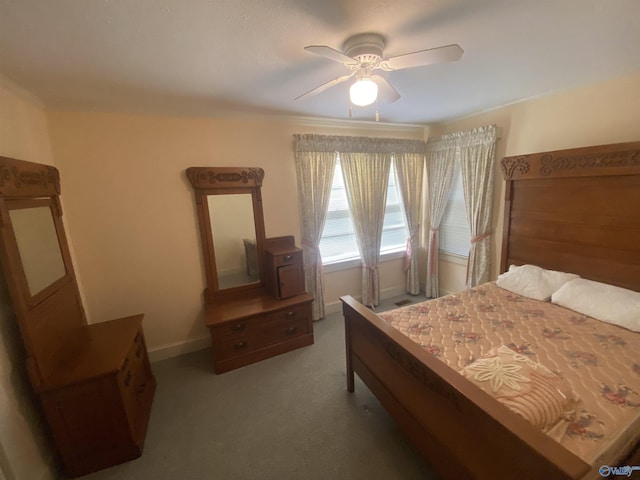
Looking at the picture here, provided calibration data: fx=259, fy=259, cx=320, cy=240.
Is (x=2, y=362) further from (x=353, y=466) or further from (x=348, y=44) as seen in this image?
(x=348, y=44)

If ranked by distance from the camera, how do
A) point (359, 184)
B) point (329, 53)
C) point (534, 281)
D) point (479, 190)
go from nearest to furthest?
point (329, 53), point (534, 281), point (479, 190), point (359, 184)

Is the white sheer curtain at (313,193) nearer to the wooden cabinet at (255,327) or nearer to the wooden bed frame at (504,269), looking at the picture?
the wooden cabinet at (255,327)

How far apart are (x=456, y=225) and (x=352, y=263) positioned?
4.77 feet

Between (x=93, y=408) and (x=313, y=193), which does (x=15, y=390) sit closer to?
(x=93, y=408)

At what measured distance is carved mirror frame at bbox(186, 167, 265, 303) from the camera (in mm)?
2502

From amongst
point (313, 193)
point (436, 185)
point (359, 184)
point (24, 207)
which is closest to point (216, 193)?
point (313, 193)

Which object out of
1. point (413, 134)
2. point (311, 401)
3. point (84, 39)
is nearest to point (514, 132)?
point (413, 134)

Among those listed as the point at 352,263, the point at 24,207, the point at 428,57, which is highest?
the point at 428,57

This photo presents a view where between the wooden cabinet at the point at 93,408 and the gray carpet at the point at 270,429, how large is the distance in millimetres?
124

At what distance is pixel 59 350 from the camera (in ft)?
5.34

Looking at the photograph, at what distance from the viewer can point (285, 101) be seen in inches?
88.5

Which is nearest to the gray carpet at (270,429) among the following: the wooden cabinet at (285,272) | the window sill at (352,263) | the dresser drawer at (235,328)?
the dresser drawer at (235,328)

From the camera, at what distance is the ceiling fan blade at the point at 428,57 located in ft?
3.88

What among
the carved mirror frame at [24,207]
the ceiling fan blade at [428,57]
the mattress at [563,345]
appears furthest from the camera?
the carved mirror frame at [24,207]
